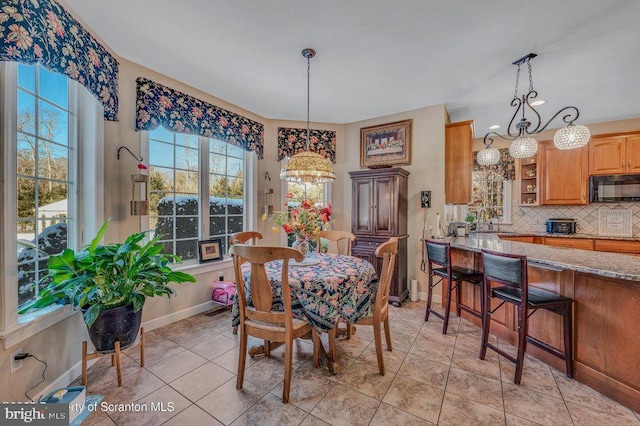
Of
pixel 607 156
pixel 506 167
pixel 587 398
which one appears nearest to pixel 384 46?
pixel 587 398

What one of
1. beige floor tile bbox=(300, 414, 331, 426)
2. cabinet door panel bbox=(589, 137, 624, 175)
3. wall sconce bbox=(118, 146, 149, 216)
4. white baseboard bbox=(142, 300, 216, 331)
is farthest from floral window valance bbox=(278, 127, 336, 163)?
cabinet door panel bbox=(589, 137, 624, 175)

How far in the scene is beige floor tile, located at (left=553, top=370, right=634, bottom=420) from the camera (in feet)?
5.33

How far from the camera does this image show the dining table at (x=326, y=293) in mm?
1782

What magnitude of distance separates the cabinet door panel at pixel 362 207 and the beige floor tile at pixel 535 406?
2.25 m

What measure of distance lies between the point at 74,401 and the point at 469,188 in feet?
14.3

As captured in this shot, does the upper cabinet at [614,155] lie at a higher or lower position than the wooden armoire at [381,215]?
higher

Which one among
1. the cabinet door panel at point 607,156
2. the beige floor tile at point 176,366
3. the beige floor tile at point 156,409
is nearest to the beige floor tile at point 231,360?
the beige floor tile at point 176,366

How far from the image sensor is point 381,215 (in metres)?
3.60

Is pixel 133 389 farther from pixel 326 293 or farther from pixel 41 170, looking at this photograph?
pixel 41 170

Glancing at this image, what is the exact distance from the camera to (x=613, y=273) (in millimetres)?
1545

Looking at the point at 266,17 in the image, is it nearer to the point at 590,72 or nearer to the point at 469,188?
the point at 469,188

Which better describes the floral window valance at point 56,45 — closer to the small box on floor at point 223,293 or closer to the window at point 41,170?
the window at point 41,170

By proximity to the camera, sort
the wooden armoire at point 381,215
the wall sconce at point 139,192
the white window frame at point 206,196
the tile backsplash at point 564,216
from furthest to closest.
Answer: the tile backsplash at point 564,216
the wooden armoire at point 381,215
the white window frame at point 206,196
the wall sconce at point 139,192

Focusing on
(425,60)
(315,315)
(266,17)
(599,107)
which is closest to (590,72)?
(599,107)
